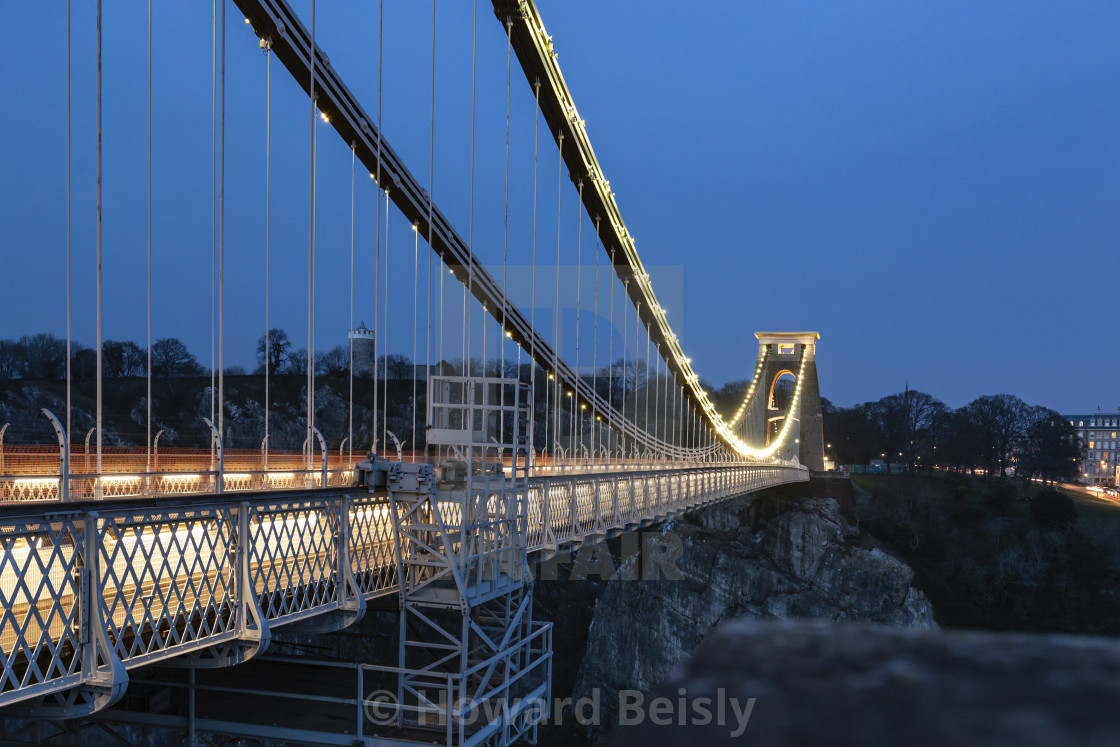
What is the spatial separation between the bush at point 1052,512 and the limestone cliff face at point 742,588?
11.8m

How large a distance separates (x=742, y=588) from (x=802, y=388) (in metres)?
29.1

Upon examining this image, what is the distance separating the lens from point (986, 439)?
256ft

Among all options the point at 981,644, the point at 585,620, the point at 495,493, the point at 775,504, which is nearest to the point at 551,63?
the point at 495,493

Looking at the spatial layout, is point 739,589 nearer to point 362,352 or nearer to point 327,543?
point 362,352

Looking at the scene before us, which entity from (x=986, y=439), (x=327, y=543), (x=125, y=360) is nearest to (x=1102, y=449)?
(x=986, y=439)

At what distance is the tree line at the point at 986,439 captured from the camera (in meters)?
76.9

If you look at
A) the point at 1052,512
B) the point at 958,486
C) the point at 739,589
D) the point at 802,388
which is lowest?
the point at 739,589

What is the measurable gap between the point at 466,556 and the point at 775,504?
55.5 m

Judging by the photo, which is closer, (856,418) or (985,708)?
(985,708)

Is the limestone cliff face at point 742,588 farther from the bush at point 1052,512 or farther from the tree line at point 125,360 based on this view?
the tree line at point 125,360

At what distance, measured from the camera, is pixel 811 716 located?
3712cm

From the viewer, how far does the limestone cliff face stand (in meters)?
41.8

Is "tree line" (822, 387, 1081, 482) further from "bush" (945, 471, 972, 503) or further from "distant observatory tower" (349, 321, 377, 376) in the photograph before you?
"distant observatory tower" (349, 321, 377, 376)

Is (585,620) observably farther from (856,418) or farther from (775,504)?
(856,418)
